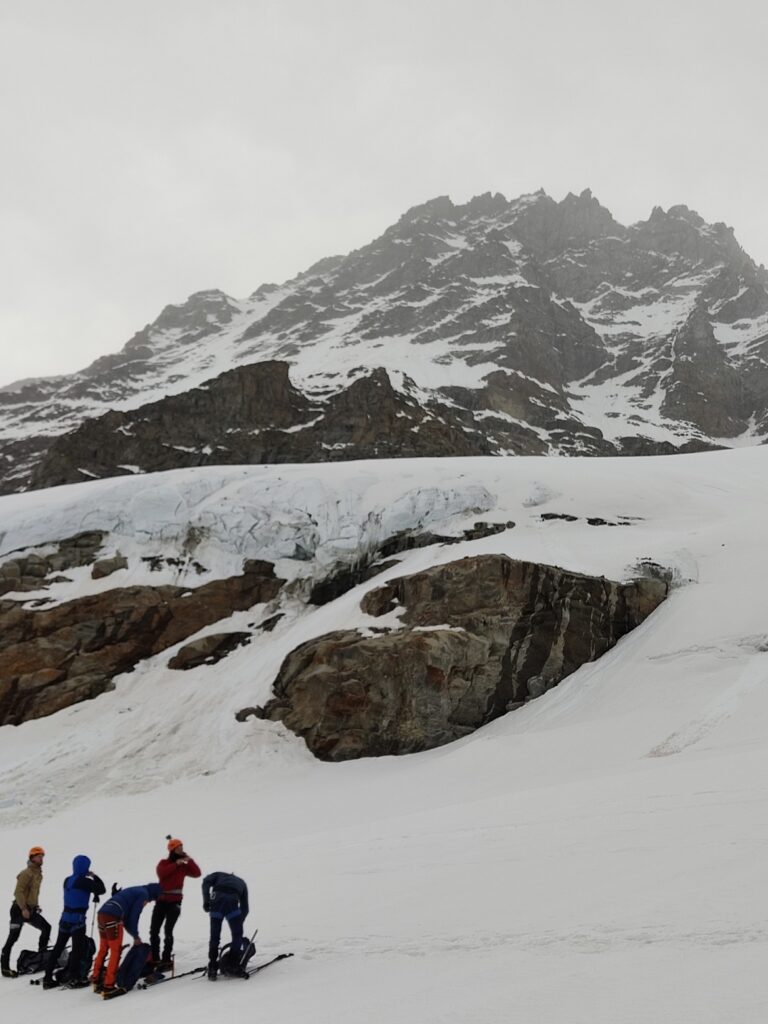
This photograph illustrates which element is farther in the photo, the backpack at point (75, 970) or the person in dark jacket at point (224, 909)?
the backpack at point (75, 970)

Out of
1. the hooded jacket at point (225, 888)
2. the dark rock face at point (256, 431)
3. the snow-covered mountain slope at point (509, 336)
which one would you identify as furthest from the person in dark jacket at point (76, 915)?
the snow-covered mountain slope at point (509, 336)

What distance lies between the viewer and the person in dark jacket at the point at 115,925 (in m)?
6.21

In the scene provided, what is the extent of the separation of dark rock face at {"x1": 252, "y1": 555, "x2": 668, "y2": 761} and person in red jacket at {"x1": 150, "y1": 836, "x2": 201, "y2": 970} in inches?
445

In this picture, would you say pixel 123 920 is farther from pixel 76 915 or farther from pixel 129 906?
pixel 76 915

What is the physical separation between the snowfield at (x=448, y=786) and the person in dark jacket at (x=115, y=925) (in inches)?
8.5

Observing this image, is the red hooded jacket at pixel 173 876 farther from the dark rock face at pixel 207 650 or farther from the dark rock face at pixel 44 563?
the dark rock face at pixel 44 563

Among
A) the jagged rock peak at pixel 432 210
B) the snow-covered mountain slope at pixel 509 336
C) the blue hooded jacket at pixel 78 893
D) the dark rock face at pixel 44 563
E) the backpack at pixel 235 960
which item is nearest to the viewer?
the backpack at pixel 235 960

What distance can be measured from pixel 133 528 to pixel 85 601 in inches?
131

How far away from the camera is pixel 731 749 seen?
12.0 m

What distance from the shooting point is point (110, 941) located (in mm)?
6281

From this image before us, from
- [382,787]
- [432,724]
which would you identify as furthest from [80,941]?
[432,724]

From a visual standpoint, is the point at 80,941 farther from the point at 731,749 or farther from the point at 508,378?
the point at 508,378

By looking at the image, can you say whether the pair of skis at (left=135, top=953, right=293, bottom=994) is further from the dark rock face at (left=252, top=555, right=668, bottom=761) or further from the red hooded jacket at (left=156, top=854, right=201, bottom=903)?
the dark rock face at (left=252, top=555, right=668, bottom=761)

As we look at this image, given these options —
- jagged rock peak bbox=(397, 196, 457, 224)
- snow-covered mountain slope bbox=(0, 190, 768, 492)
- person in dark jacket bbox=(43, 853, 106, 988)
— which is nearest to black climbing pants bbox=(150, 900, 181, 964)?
person in dark jacket bbox=(43, 853, 106, 988)
